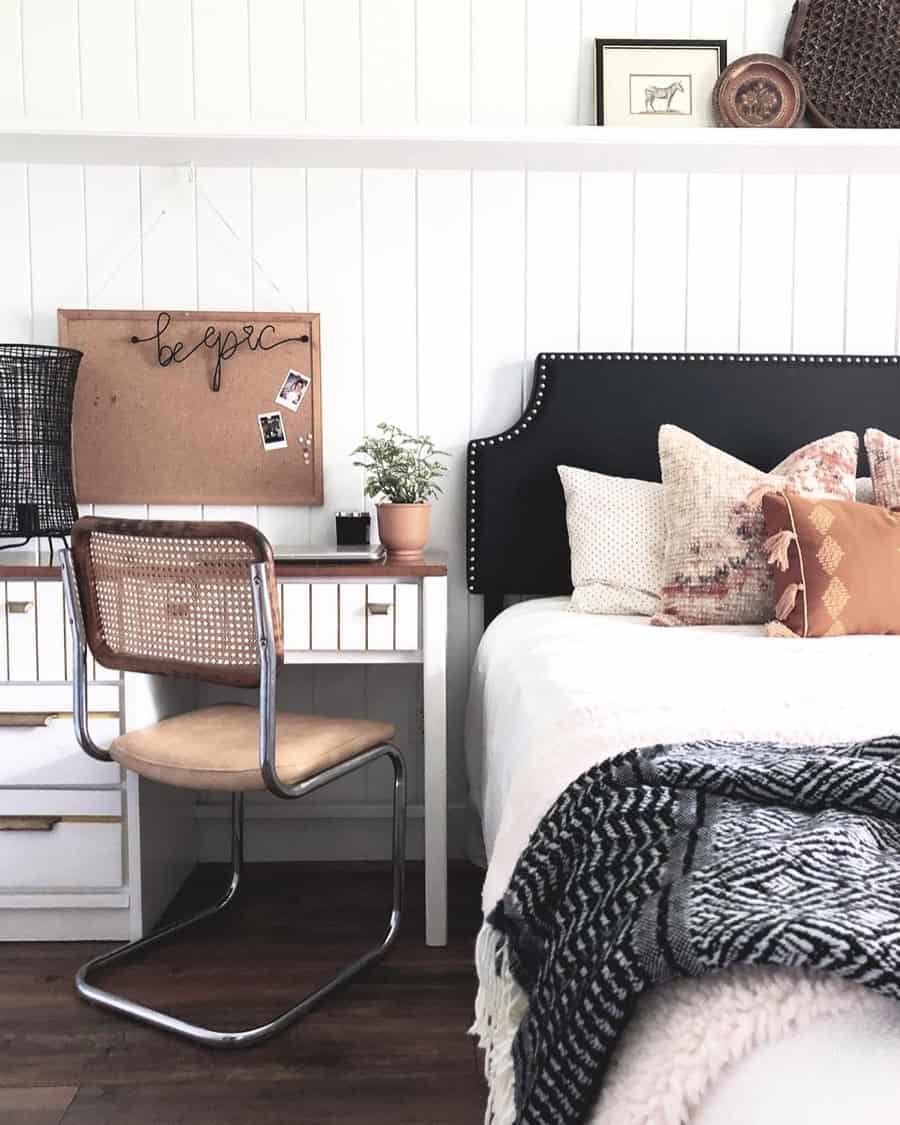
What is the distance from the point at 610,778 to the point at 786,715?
1.19 ft

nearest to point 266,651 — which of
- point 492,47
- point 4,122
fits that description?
point 4,122

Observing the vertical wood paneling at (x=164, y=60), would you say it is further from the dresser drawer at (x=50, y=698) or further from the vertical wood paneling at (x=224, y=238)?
the dresser drawer at (x=50, y=698)

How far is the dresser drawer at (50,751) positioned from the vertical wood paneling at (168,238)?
1.11m

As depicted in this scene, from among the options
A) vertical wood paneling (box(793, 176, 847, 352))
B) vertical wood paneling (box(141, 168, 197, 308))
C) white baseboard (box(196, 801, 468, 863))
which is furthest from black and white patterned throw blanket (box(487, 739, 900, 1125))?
vertical wood paneling (box(141, 168, 197, 308))

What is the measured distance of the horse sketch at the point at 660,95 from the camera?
252 centimetres

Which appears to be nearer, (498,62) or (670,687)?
(670,687)

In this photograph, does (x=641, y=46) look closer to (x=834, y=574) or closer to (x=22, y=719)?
(x=834, y=574)

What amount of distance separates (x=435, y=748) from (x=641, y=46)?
184cm

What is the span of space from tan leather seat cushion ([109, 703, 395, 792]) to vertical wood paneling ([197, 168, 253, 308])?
1121mm

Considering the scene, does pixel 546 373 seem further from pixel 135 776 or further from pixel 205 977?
pixel 205 977

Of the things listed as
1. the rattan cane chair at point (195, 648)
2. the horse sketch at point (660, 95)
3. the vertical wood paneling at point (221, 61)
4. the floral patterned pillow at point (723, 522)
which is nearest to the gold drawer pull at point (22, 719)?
the rattan cane chair at point (195, 648)

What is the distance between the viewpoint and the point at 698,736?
1127 millimetres

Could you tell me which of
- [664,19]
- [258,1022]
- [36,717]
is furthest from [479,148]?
[258,1022]

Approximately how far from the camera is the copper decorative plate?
2.46 metres
